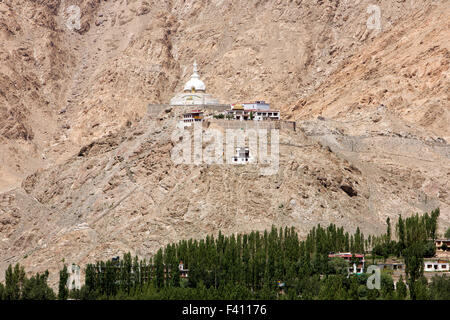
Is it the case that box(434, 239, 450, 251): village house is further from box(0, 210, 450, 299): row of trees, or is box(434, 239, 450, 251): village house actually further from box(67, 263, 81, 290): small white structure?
box(67, 263, 81, 290): small white structure

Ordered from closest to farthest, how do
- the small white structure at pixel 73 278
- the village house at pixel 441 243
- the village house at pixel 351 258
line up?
the village house at pixel 351 258 → the small white structure at pixel 73 278 → the village house at pixel 441 243

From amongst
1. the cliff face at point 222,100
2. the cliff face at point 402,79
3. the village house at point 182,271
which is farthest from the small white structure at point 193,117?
the cliff face at point 402,79

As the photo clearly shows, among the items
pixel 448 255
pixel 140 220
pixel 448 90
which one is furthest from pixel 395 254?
pixel 448 90

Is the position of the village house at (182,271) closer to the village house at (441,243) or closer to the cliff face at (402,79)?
the village house at (441,243)

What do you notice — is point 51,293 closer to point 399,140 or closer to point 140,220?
point 140,220

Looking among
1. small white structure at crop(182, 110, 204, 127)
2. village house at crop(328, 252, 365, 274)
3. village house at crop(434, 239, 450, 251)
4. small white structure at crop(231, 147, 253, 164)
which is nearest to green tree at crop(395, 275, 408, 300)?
village house at crop(328, 252, 365, 274)

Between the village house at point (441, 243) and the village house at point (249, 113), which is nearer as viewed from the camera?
the village house at point (441, 243)
